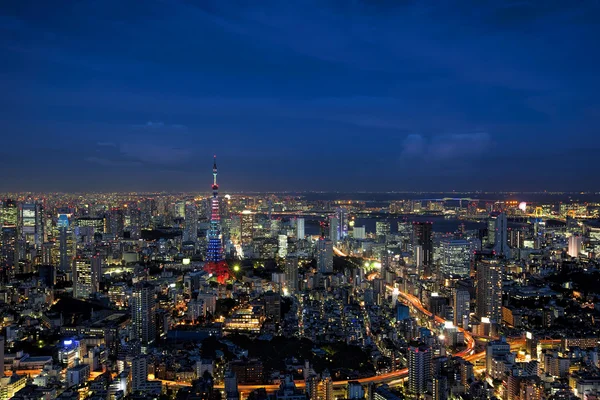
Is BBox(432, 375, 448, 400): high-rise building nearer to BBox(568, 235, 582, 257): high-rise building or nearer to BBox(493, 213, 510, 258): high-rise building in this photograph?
BBox(493, 213, 510, 258): high-rise building

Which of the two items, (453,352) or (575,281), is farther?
(575,281)

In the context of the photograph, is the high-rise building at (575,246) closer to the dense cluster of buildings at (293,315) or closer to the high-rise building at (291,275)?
the dense cluster of buildings at (293,315)

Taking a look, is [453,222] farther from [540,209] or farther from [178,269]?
[178,269]

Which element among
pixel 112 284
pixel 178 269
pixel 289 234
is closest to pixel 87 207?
pixel 289 234

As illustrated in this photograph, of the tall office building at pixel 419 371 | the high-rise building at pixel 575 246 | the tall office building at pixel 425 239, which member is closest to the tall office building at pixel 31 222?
the tall office building at pixel 425 239

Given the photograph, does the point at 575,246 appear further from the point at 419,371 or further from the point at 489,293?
the point at 419,371
